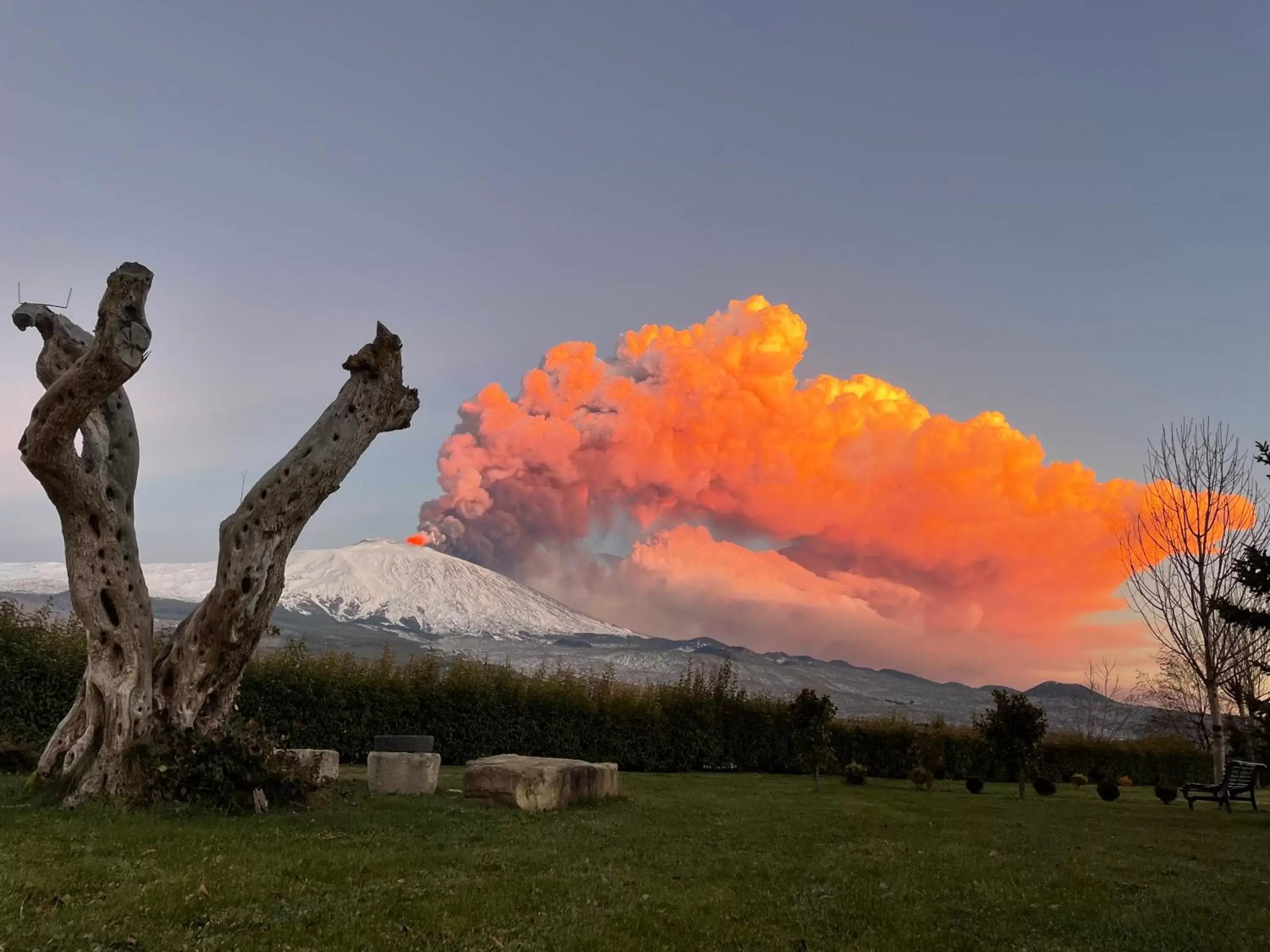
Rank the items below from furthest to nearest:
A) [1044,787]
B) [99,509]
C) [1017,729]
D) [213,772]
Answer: [1044,787] → [1017,729] → [99,509] → [213,772]

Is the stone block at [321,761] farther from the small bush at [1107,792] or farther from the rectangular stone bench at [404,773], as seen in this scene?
the small bush at [1107,792]

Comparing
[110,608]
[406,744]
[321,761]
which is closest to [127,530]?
[110,608]

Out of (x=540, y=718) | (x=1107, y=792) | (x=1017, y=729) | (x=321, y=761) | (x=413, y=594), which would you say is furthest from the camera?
(x=413, y=594)

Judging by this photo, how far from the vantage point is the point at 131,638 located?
11.9 m

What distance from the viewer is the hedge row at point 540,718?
62.4 ft

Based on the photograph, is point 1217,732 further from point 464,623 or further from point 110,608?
point 464,623

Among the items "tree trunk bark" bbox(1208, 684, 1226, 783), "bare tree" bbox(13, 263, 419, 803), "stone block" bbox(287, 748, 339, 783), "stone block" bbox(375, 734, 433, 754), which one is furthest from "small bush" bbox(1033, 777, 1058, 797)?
"bare tree" bbox(13, 263, 419, 803)

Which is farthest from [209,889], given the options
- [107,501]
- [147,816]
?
[107,501]

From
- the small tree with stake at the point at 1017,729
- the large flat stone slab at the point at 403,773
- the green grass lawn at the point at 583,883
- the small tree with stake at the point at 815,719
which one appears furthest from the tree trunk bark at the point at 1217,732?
the large flat stone slab at the point at 403,773

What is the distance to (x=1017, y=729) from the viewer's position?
A: 22.7 meters

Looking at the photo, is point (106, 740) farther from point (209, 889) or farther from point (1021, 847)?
point (1021, 847)

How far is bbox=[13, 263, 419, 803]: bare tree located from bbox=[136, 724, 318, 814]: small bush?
0.35m

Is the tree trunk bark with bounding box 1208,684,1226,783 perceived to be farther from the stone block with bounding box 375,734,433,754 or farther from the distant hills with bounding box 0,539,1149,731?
the distant hills with bounding box 0,539,1149,731

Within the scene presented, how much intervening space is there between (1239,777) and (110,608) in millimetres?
24602
